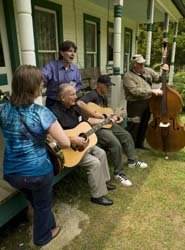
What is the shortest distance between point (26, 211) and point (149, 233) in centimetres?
109

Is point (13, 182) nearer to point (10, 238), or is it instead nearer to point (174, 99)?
point (10, 238)

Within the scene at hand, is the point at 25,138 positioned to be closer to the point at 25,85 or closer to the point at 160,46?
the point at 25,85

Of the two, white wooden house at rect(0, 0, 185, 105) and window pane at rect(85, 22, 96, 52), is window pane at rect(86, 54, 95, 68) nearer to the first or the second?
white wooden house at rect(0, 0, 185, 105)

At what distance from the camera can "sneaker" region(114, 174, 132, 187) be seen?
9.21ft

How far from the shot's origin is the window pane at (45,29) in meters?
4.36

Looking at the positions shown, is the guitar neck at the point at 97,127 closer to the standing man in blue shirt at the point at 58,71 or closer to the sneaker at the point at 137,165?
the standing man in blue shirt at the point at 58,71

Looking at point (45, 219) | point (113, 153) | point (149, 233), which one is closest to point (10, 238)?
point (45, 219)

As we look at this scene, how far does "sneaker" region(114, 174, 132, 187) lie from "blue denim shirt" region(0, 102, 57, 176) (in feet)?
4.61

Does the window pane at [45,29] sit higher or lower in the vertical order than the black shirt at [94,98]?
higher

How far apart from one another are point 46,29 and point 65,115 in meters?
2.89

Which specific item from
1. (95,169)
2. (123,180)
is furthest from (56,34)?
(95,169)

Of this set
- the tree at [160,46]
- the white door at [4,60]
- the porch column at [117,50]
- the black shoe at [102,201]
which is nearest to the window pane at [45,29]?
the white door at [4,60]

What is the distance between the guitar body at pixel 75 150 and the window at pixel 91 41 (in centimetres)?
412

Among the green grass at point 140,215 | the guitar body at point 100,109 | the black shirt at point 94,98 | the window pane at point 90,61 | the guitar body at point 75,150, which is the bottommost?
the green grass at point 140,215
